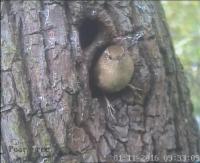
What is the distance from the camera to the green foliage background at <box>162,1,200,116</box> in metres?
3.48

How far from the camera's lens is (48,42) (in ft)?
6.90

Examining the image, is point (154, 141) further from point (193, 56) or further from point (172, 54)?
point (193, 56)

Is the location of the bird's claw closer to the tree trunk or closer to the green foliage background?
the tree trunk

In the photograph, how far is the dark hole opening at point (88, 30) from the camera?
2213 millimetres

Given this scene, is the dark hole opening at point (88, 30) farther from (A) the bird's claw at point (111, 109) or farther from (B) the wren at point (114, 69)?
(A) the bird's claw at point (111, 109)

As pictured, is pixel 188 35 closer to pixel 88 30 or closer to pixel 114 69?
pixel 88 30

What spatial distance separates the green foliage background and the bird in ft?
4.27

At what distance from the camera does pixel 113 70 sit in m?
2.14

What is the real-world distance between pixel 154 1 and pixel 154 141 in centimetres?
78

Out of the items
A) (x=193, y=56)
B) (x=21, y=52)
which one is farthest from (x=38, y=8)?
(x=193, y=56)

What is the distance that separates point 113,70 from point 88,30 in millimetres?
279

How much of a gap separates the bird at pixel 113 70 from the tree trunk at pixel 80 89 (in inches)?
Result: 1.6

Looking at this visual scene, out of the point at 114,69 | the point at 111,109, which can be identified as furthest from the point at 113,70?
the point at 111,109

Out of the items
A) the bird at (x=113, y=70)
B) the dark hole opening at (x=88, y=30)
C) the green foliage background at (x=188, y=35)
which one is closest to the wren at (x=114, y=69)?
the bird at (x=113, y=70)
